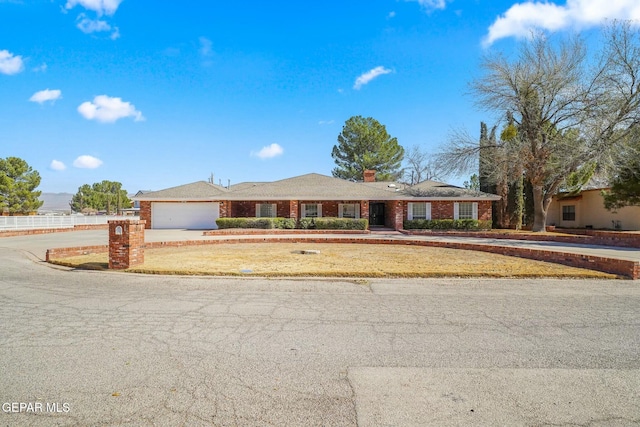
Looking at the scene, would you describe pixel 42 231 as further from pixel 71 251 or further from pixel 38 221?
pixel 71 251

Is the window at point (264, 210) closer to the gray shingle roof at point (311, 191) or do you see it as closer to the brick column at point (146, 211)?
the gray shingle roof at point (311, 191)

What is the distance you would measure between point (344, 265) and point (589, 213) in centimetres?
2690

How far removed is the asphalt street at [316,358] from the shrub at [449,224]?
17.7 metres

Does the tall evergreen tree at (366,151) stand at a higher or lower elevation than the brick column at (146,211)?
higher

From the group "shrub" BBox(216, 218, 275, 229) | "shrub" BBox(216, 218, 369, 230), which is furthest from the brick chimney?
"shrub" BBox(216, 218, 275, 229)

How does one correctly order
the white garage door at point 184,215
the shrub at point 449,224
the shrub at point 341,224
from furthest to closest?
the white garage door at point 184,215 → the shrub at point 449,224 → the shrub at point 341,224

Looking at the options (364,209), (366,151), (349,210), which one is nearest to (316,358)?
(364,209)

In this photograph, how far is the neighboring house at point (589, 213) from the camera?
2422 centimetres

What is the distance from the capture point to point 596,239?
17.1m

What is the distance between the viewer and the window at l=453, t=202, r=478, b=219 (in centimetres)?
2544

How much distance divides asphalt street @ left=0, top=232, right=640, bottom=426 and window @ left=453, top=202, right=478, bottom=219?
62.5 ft

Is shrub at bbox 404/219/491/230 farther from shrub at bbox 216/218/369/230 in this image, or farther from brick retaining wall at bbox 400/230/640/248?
shrub at bbox 216/218/369/230

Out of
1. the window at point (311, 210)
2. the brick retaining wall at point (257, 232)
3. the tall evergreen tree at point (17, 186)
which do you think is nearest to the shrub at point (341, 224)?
the brick retaining wall at point (257, 232)

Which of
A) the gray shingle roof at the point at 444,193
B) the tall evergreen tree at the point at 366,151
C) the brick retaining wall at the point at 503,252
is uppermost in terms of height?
the tall evergreen tree at the point at 366,151
